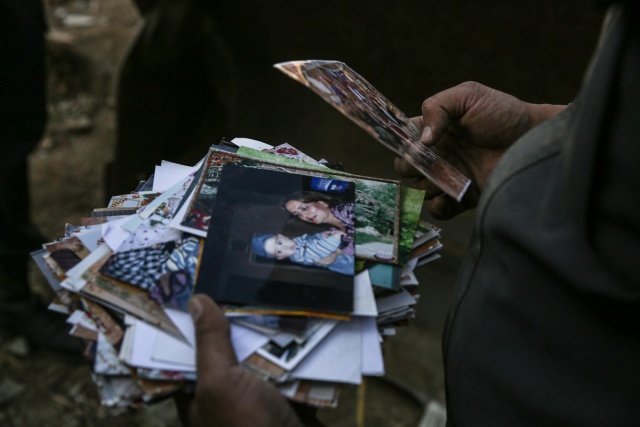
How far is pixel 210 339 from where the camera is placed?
0.88 m

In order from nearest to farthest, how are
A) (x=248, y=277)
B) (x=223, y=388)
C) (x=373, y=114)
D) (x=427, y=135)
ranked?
1. (x=223, y=388)
2. (x=248, y=277)
3. (x=373, y=114)
4. (x=427, y=135)

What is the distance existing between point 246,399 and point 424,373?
199 cm

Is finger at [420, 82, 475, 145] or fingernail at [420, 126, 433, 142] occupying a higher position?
finger at [420, 82, 475, 145]

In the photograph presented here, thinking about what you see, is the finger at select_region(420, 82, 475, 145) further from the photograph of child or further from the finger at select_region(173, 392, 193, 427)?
the finger at select_region(173, 392, 193, 427)

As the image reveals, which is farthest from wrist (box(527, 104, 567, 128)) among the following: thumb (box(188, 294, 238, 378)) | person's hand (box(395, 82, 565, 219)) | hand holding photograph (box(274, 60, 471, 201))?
thumb (box(188, 294, 238, 378))

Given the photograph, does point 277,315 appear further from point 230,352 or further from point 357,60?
point 357,60

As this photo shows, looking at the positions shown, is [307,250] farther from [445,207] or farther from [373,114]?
[445,207]

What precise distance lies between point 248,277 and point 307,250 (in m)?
0.13

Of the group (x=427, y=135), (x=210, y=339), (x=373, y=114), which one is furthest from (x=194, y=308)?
(x=427, y=135)

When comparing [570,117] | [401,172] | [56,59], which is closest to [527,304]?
[570,117]

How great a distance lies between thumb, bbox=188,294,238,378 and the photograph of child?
5.9 inches

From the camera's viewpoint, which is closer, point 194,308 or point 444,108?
point 194,308

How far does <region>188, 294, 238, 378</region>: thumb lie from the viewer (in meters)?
0.86

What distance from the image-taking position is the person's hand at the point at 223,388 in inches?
33.5
